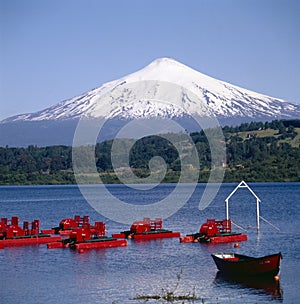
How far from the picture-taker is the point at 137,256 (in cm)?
4891

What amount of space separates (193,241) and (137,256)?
25.6 feet

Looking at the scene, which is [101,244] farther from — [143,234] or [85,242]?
[143,234]

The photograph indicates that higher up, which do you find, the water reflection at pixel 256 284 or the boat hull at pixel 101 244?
the boat hull at pixel 101 244

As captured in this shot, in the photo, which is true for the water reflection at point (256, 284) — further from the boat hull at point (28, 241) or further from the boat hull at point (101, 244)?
the boat hull at point (28, 241)

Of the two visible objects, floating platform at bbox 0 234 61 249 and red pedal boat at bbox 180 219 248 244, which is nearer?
floating platform at bbox 0 234 61 249

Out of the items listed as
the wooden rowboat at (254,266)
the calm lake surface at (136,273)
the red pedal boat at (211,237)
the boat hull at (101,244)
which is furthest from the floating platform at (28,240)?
the wooden rowboat at (254,266)

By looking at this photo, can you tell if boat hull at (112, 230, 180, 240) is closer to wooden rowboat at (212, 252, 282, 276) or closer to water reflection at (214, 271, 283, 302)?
water reflection at (214, 271, 283, 302)

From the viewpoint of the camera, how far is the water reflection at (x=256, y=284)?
117 ft

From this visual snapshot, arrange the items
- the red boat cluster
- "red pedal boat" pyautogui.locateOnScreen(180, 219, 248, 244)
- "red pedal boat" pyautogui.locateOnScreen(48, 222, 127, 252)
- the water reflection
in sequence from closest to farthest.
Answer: the water reflection
"red pedal boat" pyautogui.locateOnScreen(48, 222, 127, 252)
the red boat cluster
"red pedal boat" pyautogui.locateOnScreen(180, 219, 248, 244)

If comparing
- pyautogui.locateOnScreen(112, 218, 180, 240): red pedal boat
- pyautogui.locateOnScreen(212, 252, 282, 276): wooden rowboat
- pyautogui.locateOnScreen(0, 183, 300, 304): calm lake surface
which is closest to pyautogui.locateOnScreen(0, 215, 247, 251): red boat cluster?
pyautogui.locateOnScreen(112, 218, 180, 240): red pedal boat

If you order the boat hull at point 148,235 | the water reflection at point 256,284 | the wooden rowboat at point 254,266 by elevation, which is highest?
the boat hull at point 148,235

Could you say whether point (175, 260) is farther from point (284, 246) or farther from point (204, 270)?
point (284, 246)

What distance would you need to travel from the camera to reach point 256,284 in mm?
37281

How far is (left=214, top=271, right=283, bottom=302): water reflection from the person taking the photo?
35562mm
